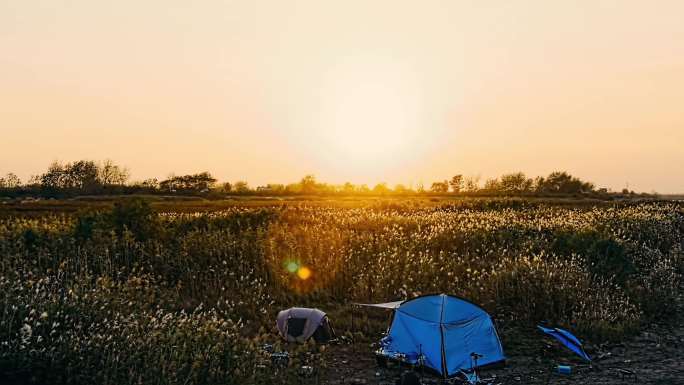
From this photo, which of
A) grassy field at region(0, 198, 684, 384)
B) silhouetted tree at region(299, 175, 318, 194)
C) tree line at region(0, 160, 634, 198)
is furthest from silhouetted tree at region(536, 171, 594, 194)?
grassy field at region(0, 198, 684, 384)

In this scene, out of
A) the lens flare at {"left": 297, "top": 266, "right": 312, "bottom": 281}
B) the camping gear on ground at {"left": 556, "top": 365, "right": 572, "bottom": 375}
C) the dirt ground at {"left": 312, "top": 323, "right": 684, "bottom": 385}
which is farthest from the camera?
the lens flare at {"left": 297, "top": 266, "right": 312, "bottom": 281}

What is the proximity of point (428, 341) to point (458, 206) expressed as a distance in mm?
29622

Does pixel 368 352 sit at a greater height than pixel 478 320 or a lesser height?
lesser

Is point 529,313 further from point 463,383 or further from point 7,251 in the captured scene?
point 7,251

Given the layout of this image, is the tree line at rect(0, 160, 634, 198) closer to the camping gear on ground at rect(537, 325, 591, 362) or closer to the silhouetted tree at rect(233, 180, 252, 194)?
the silhouetted tree at rect(233, 180, 252, 194)

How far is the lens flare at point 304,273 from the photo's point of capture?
563 inches

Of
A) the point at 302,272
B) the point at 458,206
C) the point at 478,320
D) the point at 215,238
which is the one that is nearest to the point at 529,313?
the point at 478,320

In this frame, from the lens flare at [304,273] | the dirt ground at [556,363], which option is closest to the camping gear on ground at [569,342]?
the dirt ground at [556,363]

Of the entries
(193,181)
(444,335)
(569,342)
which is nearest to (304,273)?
(444,335)

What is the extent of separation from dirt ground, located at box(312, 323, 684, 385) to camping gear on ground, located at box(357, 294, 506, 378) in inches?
11.1

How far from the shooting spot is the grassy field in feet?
24.7

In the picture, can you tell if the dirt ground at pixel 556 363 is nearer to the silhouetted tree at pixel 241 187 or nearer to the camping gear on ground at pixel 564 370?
the camping gear on ground at pixel 564 370

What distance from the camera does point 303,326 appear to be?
10555mm

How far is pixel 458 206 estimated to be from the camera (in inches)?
1513
